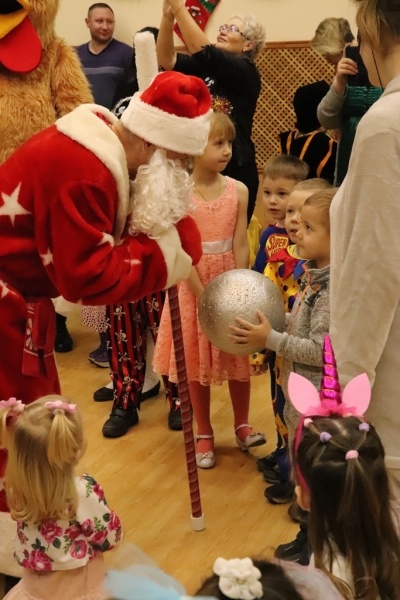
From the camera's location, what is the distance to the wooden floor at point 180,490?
255cm

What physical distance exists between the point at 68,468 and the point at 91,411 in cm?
160

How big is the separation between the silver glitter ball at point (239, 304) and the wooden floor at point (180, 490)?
0.59 meters

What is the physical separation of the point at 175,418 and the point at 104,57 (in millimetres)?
→ 3048

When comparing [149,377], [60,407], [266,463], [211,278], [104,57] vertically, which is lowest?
[149,377]

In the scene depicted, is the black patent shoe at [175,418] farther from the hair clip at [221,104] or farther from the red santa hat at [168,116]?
the red santa hat at [168,116]

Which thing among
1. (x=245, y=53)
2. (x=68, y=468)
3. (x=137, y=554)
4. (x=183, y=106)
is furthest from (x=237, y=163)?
(x=137, y=554)

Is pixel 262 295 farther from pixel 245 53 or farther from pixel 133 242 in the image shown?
pixel 245 53

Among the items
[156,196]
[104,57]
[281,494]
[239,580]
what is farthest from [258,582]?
[104,57]

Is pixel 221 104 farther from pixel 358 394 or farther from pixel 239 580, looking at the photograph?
pixel 239 580

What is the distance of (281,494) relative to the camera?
279cm

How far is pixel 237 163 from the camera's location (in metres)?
3.65

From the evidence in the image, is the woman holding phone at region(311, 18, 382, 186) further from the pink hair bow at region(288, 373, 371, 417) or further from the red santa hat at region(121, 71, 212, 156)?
the pink hair bow at region(288, 373, 371, 417)

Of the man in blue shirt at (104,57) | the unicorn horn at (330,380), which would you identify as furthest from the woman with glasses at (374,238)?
the man in blue shirt at (104,57)

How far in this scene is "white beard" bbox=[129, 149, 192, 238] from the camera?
6.90 ft
